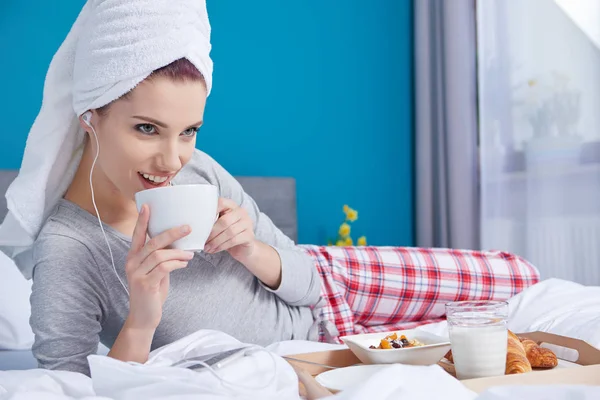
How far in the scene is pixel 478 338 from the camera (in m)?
0.88

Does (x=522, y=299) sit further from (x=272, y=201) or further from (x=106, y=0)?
(x=272, y=201)

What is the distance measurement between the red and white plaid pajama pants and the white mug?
0.83m

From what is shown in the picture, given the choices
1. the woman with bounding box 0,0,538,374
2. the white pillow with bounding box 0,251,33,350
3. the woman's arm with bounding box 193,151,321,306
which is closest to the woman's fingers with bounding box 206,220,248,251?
the woman with bounding box 0,0,538,374

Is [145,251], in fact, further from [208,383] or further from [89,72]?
[89,72]

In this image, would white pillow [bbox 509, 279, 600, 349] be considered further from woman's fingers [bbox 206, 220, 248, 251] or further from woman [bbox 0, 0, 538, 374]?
woman's fingers [bbox 206, 220, 248, 251]

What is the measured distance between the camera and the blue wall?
10.9 feet

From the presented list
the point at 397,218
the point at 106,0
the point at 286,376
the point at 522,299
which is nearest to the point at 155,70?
the point at 106,0

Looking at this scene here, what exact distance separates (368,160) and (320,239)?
552 mm

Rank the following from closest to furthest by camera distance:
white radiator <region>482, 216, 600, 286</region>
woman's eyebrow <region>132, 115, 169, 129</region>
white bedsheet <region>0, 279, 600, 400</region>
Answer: white bedsheet <region>0, 279, 600, 400</region>, woman's eyebrow <region>132, 115, 169, 129</region>, white radiator <region>482, 216, 600, 286</region>

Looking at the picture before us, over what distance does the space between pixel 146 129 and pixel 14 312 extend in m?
1.00

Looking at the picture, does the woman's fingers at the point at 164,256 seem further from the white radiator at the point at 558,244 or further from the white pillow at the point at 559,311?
the white radiator at the point at 558,244

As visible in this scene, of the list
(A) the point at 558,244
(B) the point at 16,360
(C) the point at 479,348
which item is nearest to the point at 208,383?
(C) the point at 479,348

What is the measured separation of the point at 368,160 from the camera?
3682 millimetres

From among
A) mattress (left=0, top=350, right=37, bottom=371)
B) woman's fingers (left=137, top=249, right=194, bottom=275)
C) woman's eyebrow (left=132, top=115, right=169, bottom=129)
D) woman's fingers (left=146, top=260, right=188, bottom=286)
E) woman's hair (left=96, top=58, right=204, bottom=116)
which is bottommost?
mattress (left=0, top=350, right=37, bottom=371)
